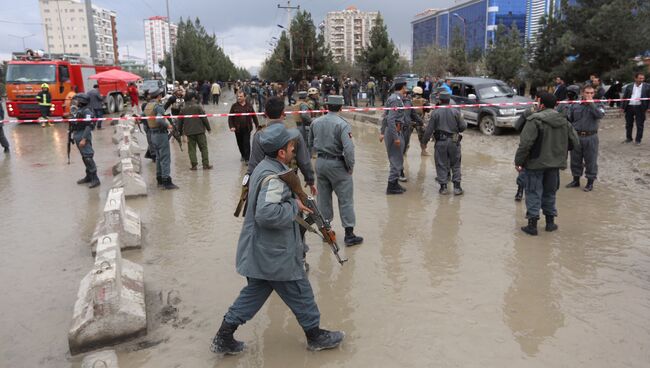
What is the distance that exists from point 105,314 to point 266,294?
1324 mm

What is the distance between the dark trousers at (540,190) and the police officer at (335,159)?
7.44 ft

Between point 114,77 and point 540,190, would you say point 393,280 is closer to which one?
point 540,190

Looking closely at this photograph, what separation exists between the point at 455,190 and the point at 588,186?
2.30 meters

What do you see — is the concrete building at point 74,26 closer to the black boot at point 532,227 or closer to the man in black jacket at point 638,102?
the man in black jacket at point 638,102

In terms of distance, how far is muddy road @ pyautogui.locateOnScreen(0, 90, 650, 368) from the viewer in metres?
3.76

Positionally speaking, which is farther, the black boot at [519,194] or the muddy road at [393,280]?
the black boot at [519,194]

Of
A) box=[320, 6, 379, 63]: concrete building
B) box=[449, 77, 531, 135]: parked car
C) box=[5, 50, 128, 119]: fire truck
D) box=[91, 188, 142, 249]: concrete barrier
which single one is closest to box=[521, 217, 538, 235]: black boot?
box=[91, 188, 142, 249]: concrete barrier

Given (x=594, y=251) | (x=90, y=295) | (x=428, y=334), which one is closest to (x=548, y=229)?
(x=594, y=251)

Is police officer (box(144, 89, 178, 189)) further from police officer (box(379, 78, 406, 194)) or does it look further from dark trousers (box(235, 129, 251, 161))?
police officer (box(379, 78, 406, 194))

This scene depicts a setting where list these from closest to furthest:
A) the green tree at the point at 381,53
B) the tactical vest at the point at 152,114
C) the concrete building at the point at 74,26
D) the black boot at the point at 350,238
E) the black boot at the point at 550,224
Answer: the black boot at the point at 350,238 < the black boot at the point at 550,224 < the tactical vest at the point at 152,114 < the green tree at the point at 381,53 < the concrete building at the point at 74,26

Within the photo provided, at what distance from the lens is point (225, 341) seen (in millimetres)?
3627

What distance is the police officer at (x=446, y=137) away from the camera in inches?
320

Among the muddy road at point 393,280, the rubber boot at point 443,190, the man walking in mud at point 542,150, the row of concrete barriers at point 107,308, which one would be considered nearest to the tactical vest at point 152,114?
the muddy road at point 393,280

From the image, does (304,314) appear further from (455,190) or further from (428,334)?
(455,190)
